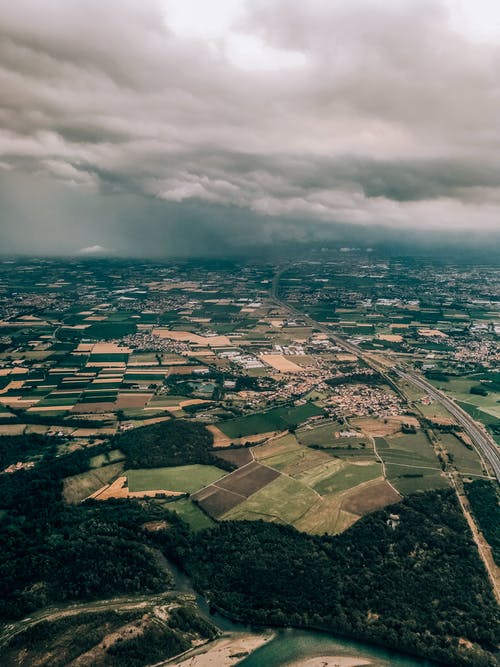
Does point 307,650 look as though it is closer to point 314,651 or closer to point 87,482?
point 314,651

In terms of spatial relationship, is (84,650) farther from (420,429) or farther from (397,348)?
(397,348)

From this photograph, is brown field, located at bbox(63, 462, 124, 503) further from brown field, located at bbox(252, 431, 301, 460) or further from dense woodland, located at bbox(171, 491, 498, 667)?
brown field, located at bbox(252, 431, 301, 460)

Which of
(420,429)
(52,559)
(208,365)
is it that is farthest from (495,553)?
(208,365)

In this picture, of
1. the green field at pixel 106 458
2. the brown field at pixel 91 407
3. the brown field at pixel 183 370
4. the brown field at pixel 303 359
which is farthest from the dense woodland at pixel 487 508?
the brown field at pixel 183 370

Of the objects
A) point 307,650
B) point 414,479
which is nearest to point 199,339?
point 414,479

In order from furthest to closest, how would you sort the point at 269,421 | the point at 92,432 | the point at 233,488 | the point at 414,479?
the point at 269,421, the point at 92,432, the point at 414,479, the point at 233,488

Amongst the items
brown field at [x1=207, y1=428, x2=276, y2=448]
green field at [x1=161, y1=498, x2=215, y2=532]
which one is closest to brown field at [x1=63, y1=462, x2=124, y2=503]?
green field at [x1=161, y1=498, x2=215, y2=532]
